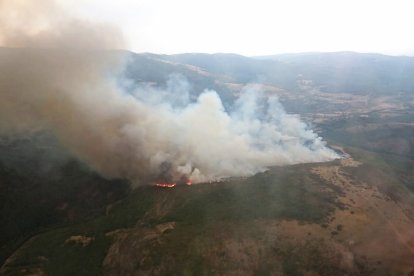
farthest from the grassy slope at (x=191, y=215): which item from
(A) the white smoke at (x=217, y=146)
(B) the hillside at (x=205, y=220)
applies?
(A) the white smoke at (x=217, y=146)

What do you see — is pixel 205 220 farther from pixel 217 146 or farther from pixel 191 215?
pixel 217 146

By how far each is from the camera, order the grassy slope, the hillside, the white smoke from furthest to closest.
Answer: the white smoke < the grassy slope < the hillside

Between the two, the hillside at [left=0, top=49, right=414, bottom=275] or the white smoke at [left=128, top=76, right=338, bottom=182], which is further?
the white smoke at [left=128, top=76, right=338, bottom=182]

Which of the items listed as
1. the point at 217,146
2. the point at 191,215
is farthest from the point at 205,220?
the point at 217,146

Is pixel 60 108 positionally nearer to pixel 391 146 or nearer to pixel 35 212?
pixel 35 212

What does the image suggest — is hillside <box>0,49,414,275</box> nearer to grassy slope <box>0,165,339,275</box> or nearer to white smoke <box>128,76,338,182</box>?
grassy slope <box>0,165,339,275</box>

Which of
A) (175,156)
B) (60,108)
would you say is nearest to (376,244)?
(175,156)

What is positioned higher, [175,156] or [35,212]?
[175,156]

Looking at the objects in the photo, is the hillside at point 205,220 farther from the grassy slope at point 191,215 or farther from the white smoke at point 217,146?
the white smoke at point 217,146

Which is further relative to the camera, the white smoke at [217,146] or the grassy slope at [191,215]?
the white smoke at [217,146]

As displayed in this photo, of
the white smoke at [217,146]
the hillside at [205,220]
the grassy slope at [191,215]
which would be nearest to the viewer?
the hillside at [205,220]

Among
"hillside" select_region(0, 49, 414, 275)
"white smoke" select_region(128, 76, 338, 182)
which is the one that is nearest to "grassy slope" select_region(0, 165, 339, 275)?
"hillside" select_region(0, 49, 414, 275)
